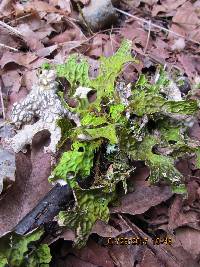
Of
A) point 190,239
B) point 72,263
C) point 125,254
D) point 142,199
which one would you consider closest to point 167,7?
point 142,199

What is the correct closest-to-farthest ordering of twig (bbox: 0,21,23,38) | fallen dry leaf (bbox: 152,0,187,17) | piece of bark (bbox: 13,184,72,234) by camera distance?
1. piece of bark (bbox: 13,184,72,234)
2. twig (bbox: 0,21,23,38)
3. fallen dry leaf (bbox: 152,0,187,17)

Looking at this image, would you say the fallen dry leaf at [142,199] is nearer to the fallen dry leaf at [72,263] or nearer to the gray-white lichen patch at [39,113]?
the fallen dry leaf at [72,263]

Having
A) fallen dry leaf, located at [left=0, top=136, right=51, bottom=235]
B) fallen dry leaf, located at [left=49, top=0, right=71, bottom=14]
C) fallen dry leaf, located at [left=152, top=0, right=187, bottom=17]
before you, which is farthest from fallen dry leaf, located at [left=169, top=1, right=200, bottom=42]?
fallen dry leaf, located at [left=0, top=136, right=51, bottom=235]

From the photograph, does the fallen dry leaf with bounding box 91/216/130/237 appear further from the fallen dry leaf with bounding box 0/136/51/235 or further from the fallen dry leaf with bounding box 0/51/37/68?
the fallen dry leaf with bounding box 0/51/37/68

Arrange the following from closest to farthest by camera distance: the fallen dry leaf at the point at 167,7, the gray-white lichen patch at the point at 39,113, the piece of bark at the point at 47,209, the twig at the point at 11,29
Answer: the piece of bark at the point at 47,209, the gray-white lichen patch at the point at 39,113, the twig at the point at 11,29, the fallen dry leaf at the point at 167,7

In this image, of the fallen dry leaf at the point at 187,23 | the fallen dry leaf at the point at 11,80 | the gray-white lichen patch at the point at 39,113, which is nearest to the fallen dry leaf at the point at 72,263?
the gray-white lichen patch at the point at 39,113

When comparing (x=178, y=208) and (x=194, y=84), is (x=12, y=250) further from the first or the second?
(x=194, y=84)

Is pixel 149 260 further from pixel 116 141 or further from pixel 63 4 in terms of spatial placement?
pixel 63 4
